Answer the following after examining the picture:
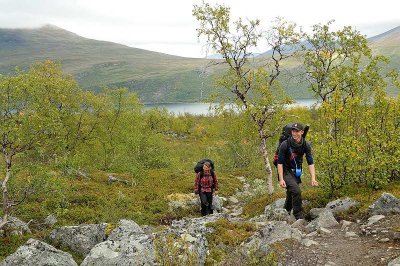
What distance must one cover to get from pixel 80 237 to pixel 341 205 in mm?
8802

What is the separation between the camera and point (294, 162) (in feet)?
38.5

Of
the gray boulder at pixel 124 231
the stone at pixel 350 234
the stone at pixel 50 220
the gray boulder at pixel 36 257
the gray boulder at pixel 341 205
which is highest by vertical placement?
the gray boulder at pixel 341 205

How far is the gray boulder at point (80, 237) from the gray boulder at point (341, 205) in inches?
304

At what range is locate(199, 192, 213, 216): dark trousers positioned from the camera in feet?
58.1

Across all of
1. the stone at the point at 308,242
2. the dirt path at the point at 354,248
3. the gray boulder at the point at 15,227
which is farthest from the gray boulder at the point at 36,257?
the stone at the point at 308,242

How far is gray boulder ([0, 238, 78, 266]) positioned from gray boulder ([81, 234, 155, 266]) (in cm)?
102

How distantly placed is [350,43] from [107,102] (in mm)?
19679

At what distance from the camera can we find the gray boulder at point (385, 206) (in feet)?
35.9

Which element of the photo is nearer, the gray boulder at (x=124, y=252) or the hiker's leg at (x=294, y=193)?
the gray boulder at (x=124, y=252)

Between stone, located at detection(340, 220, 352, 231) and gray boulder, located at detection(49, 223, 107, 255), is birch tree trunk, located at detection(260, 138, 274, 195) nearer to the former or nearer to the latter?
stone, located at detection(340, 220, 352, 231)

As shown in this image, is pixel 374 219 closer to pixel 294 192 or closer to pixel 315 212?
pixel 315 212

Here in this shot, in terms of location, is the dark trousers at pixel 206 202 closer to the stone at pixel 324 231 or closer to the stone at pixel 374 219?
the stone at pixel 324 231

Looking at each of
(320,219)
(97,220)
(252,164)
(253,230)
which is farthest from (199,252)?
(252,164)

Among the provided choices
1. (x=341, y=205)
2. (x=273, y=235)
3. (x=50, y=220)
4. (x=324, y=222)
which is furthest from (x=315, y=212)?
(x=50, y=220)
